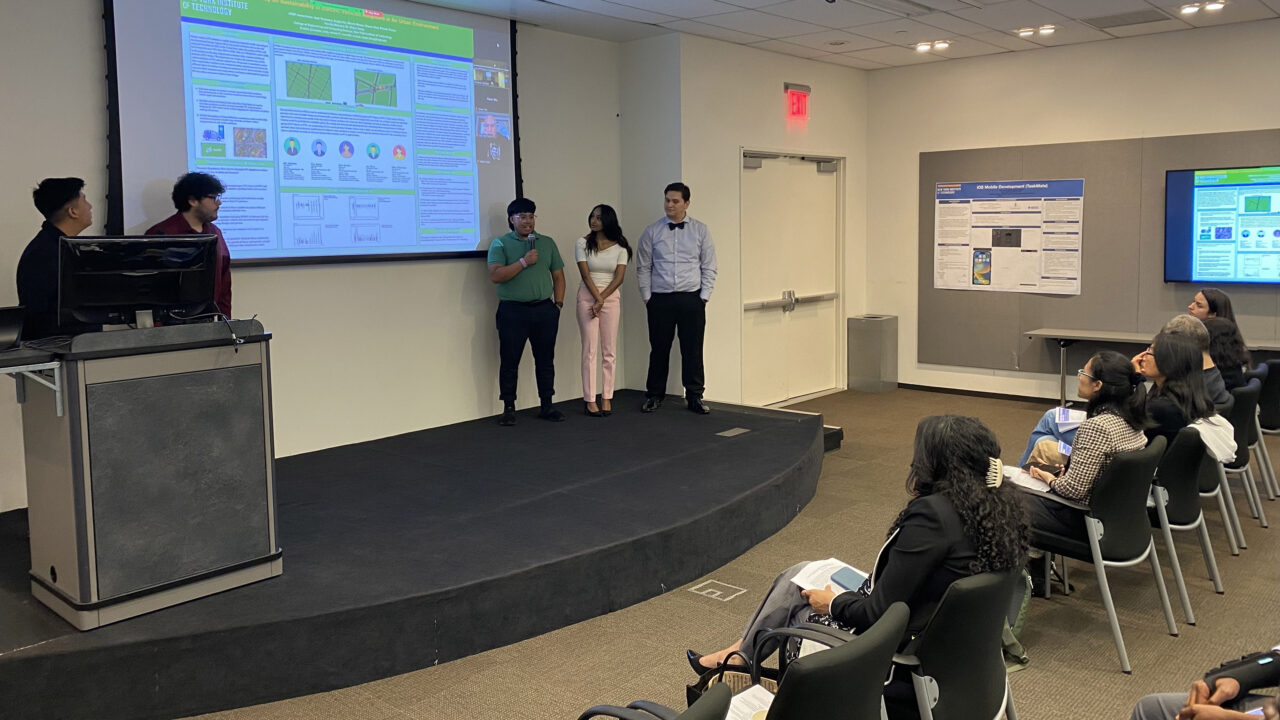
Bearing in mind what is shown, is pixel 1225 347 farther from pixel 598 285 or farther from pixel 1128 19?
pixel 598 285

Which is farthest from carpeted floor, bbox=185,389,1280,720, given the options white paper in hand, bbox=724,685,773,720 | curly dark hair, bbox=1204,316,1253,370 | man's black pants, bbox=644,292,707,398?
man's black pants, bbox=644,292,707,398

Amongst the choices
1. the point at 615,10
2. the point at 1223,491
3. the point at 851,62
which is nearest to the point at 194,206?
the point at 615,10

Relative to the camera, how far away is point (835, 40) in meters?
7.37

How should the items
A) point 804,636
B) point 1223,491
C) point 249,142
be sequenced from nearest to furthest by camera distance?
point 804,636 < point 1223,491 < point 249,142

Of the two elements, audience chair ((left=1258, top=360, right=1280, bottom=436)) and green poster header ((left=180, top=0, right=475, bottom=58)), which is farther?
audience chair ((left=1258, top=360, right=1280, bottom=436))

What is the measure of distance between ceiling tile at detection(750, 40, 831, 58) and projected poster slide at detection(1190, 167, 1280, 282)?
9.93 ft

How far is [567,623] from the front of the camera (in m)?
3.80

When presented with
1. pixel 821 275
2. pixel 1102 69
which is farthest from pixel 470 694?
pixel 1102 69

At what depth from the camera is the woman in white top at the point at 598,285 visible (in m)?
6.43

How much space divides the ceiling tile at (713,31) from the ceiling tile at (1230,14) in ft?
8.97

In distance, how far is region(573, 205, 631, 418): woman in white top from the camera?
6.43 metres

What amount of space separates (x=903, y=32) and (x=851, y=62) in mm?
1293

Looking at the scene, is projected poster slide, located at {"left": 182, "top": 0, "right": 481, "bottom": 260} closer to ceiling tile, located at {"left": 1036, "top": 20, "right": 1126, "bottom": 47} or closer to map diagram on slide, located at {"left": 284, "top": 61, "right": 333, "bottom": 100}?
map diagram on slide, located at {"left": 284, "top": 61, "right": 333, "bottom": 100}

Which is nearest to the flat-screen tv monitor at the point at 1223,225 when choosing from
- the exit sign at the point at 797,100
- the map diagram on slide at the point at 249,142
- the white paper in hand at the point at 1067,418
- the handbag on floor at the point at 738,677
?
the exit sign at the point at 797,100
